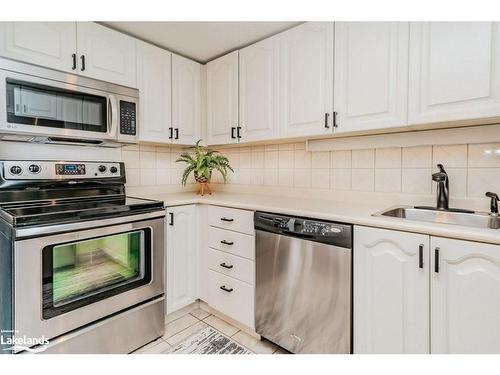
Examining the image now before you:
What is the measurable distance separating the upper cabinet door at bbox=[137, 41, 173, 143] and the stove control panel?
0.34 m

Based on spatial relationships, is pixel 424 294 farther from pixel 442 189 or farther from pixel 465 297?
pixel 442 189

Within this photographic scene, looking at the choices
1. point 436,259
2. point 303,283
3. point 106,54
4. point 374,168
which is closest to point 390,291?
point 436,259

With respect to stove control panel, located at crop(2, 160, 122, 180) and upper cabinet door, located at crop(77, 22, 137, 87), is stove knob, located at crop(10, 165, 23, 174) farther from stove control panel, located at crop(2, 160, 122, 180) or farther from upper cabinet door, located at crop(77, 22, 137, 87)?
upper cabinet door, located at crop(77, 22, 137, 87)

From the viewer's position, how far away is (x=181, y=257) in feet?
6.44

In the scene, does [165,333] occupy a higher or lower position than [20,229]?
lower

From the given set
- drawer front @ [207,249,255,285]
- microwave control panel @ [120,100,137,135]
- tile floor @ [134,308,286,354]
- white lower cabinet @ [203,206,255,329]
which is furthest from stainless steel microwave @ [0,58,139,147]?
tile floor @ [134,308,286,354]

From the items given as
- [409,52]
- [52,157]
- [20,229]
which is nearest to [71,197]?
[52,157]

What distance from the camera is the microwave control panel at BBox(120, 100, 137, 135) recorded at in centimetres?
184

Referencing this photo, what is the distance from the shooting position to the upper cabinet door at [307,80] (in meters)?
1.66

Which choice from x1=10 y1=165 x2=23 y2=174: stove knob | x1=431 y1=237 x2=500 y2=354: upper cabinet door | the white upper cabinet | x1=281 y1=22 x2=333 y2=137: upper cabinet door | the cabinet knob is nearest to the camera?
x1=431 y1=237 x2=500 y2=354: upper cabinet door

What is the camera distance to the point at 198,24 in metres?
1.85

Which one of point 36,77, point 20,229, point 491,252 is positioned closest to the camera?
point 491,252
